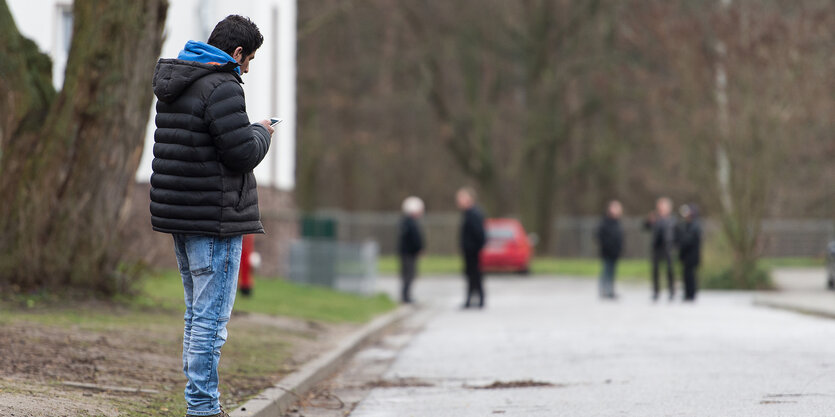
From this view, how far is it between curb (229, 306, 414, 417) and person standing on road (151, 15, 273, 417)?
105 centimetres

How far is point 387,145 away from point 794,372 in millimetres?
35539

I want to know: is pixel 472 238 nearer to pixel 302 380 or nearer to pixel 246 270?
pixel 246 270

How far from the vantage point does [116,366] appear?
888 cm

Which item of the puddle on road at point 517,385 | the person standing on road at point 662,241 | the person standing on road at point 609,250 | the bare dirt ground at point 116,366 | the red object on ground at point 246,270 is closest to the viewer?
the bare dirt ground at point 116,366

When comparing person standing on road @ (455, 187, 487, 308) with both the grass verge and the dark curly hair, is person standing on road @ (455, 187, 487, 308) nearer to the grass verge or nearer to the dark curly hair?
the grass verge

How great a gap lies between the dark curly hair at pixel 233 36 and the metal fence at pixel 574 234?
36.6 metres

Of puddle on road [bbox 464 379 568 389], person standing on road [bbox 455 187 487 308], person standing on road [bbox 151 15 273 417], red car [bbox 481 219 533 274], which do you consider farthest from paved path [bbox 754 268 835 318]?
person standing on road [bbox 151 15 273 417]

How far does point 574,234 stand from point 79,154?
122 feet

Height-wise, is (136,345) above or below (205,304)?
below

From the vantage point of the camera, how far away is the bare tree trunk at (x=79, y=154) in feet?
39.7

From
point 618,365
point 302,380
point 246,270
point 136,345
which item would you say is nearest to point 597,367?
point 618,365

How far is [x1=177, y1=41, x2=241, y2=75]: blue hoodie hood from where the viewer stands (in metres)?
6.44

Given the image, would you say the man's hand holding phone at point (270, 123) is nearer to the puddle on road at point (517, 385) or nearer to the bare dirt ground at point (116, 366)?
the bare dirt ground at point (116, 366)

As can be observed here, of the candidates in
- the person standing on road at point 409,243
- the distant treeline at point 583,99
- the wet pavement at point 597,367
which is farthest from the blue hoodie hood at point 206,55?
the distant treeline at point 583,99
